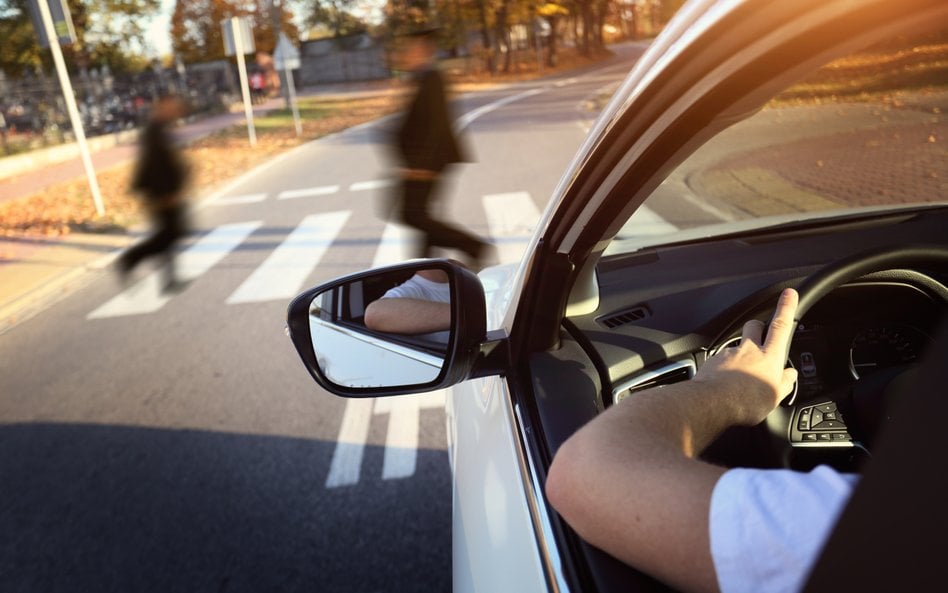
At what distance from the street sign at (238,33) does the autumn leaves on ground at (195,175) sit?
1.24 meters

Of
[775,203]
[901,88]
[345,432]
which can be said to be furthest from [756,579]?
[775,203]

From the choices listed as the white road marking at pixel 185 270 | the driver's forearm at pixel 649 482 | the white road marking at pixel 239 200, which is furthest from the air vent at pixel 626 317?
the white road marking at pixel 239 200

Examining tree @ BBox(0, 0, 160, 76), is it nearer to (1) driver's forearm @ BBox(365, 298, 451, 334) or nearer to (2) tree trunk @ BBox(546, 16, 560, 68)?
(1) driver's forearm @ BBox(365, 298, 451, 334)

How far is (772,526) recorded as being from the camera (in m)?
0.70

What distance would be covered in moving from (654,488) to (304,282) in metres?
6.43

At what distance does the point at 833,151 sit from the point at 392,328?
9.84 feet

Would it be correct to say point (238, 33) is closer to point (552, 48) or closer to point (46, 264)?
point (46, 264)

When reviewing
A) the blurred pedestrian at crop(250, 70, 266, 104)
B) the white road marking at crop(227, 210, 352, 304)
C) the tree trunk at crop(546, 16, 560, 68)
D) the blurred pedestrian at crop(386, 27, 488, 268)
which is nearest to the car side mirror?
the blurred pedestrian at crop(386, 27, 488, 268)

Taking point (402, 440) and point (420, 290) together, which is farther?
point (402, 440)

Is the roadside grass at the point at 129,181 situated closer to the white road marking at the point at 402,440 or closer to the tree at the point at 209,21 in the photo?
the tree at the point at 209,21

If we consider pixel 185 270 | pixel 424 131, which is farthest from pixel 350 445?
pixel 185 270

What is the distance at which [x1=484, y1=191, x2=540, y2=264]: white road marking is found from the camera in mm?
7047

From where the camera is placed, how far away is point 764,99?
1.03m

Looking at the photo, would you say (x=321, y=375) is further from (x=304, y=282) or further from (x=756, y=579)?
(x=304, y=282)
